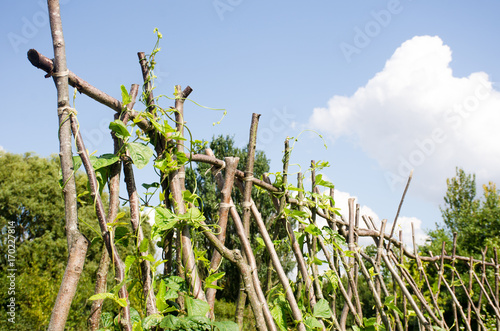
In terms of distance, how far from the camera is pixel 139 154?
2.97 feet

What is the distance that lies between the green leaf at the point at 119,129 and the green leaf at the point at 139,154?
0.03 metres

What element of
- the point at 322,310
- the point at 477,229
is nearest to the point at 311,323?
the point at 322,310

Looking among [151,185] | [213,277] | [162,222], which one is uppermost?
[151,185]

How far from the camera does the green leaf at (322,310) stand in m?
1.23

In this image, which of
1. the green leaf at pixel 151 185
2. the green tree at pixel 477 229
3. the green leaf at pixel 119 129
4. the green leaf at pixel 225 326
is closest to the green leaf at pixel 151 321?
the green leaf at pixel 225 326

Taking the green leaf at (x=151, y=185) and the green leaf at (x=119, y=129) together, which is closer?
the green leaf at (x=119, y=129)

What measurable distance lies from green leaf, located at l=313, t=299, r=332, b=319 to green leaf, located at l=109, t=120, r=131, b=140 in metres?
0.84

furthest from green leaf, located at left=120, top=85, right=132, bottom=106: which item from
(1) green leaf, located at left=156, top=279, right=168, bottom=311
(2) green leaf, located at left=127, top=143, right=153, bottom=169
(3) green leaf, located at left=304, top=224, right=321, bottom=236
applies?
(3) green leaf, located at left=304, top=224, right=321, bottom=236

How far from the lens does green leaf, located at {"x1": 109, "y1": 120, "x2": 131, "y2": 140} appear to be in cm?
90

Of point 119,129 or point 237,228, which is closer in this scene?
point 119,129

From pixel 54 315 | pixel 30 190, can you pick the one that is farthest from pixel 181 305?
pixel 30 190

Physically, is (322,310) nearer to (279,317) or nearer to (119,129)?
(279,317)

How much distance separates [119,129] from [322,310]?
2.88 ft

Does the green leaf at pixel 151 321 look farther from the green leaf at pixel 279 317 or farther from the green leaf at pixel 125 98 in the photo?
the green leaf at pixel 125 98
